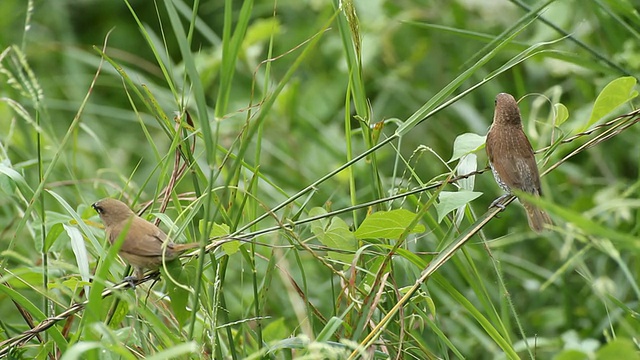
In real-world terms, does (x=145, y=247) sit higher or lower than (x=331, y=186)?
higher

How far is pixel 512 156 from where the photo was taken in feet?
7.22

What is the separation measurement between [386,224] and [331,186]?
2.34 meters

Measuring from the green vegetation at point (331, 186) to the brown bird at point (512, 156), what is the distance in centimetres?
7

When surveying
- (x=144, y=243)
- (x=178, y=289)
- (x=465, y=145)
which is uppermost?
(x=465, y=145)

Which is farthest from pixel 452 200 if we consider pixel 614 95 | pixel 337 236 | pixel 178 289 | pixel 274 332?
pixel 274 332

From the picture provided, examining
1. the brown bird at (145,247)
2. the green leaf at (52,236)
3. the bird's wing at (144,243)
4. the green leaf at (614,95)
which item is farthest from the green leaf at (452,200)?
the green leaf at (52,236)

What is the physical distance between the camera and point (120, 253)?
2.16 metres

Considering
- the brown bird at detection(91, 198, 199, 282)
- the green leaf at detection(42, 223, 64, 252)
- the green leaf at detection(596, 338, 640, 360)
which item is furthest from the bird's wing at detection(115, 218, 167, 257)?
the green leaf at detection(596, 338, 640, 360)

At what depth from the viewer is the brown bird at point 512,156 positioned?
7.23 ft

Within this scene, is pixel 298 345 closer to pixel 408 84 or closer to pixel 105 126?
pixel 408 84

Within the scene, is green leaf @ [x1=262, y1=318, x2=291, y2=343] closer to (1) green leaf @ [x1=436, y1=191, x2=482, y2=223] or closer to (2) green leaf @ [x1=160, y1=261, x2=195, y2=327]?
(2) green leaf @ [x1=160, y1=261, x2=195, y2=327]

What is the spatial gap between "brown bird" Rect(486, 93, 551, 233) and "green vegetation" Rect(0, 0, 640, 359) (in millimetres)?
67

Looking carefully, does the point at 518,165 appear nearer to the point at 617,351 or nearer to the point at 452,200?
the point at 452,200

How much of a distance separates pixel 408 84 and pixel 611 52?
1220 millimetres
